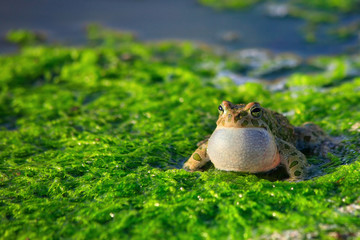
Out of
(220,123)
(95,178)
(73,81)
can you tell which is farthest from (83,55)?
(220,123)

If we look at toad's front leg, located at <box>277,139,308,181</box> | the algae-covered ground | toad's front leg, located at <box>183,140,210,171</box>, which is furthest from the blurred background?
toad's front leg, located at <box>183,140,210,171</box>

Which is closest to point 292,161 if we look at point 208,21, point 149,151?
point 149,151

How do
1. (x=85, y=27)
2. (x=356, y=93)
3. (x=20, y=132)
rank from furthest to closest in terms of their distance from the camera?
1. (x=85, y=27)
2. (x=356, y=93)
3. (x=20, y=132)

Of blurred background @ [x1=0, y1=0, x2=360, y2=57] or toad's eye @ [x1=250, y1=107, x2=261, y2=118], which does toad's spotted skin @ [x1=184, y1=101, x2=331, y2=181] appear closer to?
toad's eye @ [x1=250, y1=107, x2=261, y2=118]

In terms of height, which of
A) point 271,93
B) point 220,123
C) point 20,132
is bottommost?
point 20,132

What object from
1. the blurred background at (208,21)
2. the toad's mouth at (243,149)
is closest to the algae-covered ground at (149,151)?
the toad's mouth at (243,149)

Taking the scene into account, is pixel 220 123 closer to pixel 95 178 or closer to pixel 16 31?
pixel 95 178

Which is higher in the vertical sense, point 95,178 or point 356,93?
point 356,93
